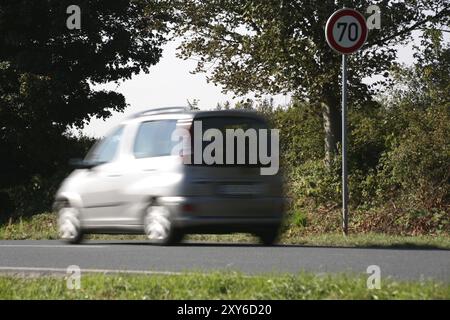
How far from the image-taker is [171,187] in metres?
13.6

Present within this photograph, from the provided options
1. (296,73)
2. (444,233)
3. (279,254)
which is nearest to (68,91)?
(296,73)

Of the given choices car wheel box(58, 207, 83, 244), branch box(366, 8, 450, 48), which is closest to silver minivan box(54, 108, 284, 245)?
car wheel box(58, 207, 83, 244)

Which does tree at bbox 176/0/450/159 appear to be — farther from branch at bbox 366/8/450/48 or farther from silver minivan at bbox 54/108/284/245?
silver minivan at bbox 54/108/284/245

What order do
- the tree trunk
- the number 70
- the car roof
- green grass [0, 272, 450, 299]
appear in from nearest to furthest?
green grass [0, 272, 450, 299], the car roof, the number 70, the tree trunk

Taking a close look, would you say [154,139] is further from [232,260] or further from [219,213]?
[232,260]

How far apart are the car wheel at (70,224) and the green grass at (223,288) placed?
5673 mm

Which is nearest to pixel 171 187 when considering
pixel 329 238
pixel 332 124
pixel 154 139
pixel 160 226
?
pixel 160 226

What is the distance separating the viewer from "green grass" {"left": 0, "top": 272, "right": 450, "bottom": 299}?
26.7ft

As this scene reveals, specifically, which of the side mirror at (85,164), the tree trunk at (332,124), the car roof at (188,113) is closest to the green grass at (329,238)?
the car roof at (188,113)

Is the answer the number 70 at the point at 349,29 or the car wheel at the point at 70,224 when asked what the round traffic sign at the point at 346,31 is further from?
the car wheel at the point at 70,224

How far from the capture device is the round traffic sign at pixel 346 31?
55.6 ft

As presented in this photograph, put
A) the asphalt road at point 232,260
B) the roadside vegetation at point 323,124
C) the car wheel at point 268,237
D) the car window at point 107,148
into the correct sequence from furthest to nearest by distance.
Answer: the roadside vegetation at point 323,124
the car window at point 107,148
the car wheel at point 268,237
the asphalt road at point 232,260

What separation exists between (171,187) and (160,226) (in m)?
0.64

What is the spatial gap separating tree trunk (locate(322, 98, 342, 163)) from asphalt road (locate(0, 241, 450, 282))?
12.2 metres
